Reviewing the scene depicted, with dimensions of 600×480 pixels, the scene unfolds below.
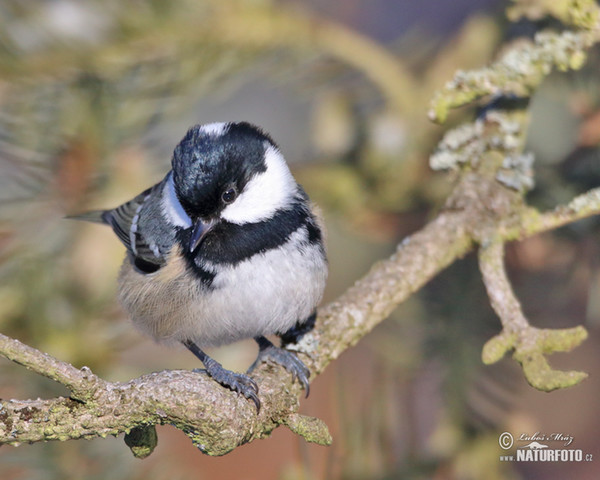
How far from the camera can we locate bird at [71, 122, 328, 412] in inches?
53.8

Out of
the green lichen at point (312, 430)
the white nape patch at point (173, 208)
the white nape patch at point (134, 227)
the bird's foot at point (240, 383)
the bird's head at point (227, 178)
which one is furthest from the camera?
the white nape patch at point (134, 227)

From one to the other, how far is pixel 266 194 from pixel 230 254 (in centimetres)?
19

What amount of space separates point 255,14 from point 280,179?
0.42 m

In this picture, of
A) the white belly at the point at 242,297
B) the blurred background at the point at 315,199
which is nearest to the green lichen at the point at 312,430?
the blurred background at the point at 315,199

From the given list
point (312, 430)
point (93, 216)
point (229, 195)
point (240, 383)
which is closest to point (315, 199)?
point (229, 195)

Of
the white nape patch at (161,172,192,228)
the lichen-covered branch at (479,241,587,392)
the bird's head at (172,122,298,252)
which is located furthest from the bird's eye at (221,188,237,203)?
the lichen-covered branch at (479,241,587,392)

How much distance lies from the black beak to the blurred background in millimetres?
245

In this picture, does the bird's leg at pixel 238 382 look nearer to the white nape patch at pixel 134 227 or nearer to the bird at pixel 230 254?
the bird at pixel 230 254

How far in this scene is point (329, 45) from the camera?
1.67m

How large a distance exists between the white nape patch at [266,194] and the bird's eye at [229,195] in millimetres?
13

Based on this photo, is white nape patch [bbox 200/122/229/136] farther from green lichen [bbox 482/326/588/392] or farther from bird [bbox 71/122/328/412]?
green lichen [bbox 482/326/588/392]

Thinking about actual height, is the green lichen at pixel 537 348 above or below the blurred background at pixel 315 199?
below

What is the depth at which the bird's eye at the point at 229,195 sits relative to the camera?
55.4 inches

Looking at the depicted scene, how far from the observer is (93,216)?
5.66 ft
